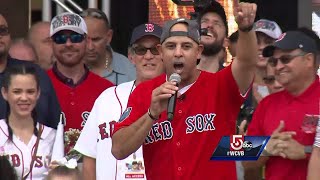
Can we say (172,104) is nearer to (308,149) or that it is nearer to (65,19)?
(308,149)

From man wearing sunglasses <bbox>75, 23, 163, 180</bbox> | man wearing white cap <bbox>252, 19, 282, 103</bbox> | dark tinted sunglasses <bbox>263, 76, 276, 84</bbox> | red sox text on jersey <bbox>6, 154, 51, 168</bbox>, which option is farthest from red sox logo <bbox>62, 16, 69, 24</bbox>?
dark tinted sunglasses <bbox>263, 76, 276, 84</bbox>

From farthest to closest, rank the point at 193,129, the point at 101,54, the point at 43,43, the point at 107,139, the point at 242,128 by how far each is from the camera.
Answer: the point at 43,43, the point at 101,54, the point at 107,139, the point at 242,128, the point at 193,129

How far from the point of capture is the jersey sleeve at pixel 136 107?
7.05 meters

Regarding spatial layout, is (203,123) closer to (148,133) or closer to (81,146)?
(148,133)

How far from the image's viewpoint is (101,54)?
9.59 m

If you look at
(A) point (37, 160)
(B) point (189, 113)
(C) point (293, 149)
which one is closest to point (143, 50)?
(A) point (37, 160)

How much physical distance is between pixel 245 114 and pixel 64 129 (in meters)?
1.37

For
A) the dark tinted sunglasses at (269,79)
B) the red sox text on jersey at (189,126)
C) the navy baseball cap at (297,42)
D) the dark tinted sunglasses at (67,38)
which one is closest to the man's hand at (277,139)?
the red sox text on jersey at (189,126)

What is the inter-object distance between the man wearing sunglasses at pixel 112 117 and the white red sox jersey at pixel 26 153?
0.23 m

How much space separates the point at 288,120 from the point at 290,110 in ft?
0.23

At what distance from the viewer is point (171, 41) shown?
23.1 feet

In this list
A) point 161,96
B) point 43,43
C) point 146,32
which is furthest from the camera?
point 43,43

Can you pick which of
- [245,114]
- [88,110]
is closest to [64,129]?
[88,110]

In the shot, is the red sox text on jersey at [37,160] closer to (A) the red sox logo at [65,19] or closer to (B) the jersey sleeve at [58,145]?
(B) the jersey sleeve at [58,145]
